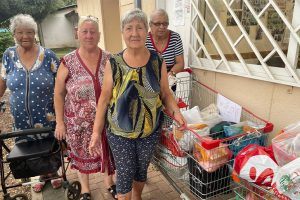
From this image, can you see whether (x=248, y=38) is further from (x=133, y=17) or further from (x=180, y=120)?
(x=133, y=17)

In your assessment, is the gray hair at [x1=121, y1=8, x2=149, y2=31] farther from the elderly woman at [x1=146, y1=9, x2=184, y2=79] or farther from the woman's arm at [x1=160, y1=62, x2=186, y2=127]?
the elderly woman at [x1=146, y1=9, x2=184, y2=79]

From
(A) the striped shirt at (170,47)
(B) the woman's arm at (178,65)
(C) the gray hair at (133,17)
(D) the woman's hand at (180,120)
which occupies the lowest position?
(D) the woman's hand at (180,120)

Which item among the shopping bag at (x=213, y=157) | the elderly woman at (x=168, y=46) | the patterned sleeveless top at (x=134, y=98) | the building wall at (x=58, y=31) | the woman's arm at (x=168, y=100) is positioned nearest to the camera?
the shopping bag at (x=213, y=157)

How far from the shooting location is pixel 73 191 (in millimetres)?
2789

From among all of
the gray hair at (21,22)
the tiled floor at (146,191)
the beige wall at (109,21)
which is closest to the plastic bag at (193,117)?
the tiled floor at (146,191)

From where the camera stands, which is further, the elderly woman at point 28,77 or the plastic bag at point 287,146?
the elderly woman at point 28,77

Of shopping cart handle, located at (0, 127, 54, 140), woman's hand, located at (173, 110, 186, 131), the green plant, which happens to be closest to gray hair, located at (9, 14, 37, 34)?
shopping cart handle, located at (0, 127, 54, 140)

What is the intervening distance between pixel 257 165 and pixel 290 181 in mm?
272

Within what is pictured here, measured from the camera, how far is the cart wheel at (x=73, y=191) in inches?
108

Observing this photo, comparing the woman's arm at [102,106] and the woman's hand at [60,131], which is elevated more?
the woman's arm at [102,106]

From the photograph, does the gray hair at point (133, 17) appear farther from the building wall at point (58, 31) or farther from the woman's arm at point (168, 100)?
the building wall at point (58, 31)

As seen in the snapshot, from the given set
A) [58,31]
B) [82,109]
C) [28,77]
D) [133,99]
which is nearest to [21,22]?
[28,77]

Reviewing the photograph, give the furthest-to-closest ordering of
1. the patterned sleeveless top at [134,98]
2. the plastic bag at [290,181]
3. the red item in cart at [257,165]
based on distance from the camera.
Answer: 1. the patterned sleeveless top at [134,98]
2. the red item in cart at [257,165]
3. the plastic bag at [290,181]

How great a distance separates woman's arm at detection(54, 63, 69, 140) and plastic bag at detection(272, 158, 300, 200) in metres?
1.83
